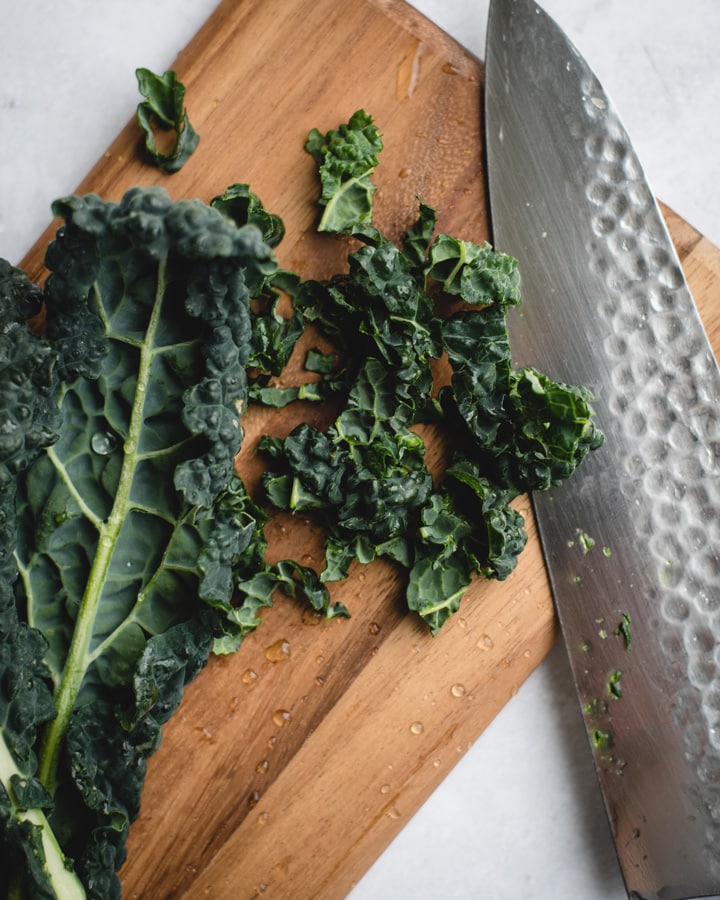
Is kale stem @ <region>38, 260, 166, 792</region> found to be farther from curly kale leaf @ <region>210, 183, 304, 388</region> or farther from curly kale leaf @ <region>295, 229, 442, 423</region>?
curly kale leaf @ <region>295, 229, 442, 423</region>

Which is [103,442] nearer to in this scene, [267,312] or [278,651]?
[267,312]

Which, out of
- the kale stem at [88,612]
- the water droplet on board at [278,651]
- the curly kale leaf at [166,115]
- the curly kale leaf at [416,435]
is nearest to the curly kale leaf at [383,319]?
the curly kale leaf at [416,435]

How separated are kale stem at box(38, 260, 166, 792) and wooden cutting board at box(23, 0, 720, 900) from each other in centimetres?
41

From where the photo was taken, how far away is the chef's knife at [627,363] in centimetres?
293

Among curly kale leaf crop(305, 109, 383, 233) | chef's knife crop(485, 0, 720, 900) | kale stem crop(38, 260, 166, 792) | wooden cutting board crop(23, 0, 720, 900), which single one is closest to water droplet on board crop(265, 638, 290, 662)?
wooden cutting board crop(23, 0, 720, 900)

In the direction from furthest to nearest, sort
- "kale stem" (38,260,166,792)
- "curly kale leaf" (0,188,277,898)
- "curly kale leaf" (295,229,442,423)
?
"curly kale leaf" (295,229,442,423) < "kale stem" (38,260,166,792) < "curly kale leaf" (0,188,277,898)

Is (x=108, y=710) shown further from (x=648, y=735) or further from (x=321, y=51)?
(x=321, y=51)

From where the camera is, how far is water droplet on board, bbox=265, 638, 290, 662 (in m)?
2.88

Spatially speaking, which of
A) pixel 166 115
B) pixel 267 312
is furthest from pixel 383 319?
pixel 166 115

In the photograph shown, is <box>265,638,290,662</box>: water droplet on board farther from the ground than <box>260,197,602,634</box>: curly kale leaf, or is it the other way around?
<box>260,197,602,634</box>: curly kale leaf

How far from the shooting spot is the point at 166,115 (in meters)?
2.85

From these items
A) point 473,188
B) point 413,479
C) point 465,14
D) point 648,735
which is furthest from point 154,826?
point 465,14

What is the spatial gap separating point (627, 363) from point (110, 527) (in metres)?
1.82

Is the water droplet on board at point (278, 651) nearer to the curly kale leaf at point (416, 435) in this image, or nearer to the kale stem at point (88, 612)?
the curly kale leaf at point (416, 435)
